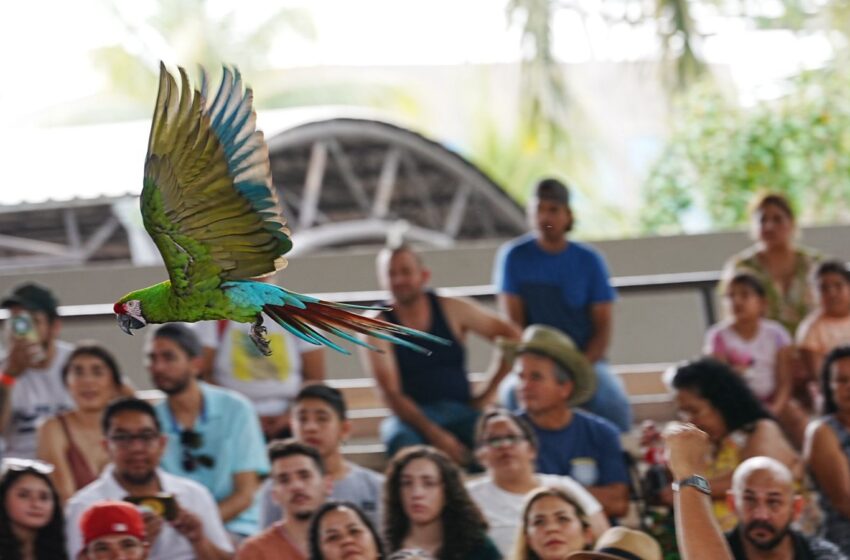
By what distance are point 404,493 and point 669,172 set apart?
779 cm

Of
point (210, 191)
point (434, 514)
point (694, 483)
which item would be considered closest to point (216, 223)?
point (210, 191)

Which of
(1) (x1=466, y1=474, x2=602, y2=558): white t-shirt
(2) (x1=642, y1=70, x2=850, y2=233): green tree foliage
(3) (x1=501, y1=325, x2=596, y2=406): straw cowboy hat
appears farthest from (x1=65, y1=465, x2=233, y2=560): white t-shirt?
(2) (x1=642, y1=70, x2=850, y2=233): green tree foliage

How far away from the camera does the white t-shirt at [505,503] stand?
4844mm

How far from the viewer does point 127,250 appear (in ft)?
34.9

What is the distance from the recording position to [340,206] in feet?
39.2

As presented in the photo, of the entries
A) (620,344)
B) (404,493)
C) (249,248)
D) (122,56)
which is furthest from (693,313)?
(122,56)

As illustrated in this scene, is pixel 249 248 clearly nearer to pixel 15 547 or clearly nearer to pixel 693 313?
pixel 15 547

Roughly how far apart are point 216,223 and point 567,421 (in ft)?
8.56

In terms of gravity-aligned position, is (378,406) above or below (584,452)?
above

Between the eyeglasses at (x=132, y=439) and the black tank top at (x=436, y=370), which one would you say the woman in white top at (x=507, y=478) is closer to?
the black tank top at (x=436, y=370)

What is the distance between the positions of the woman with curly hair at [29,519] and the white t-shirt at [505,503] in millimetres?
1383

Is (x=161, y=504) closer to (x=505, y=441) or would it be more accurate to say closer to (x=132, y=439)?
(x=132, y=439)

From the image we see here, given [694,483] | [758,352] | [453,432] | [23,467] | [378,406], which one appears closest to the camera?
[694,483]

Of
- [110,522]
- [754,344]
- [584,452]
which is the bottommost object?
[110,522]
